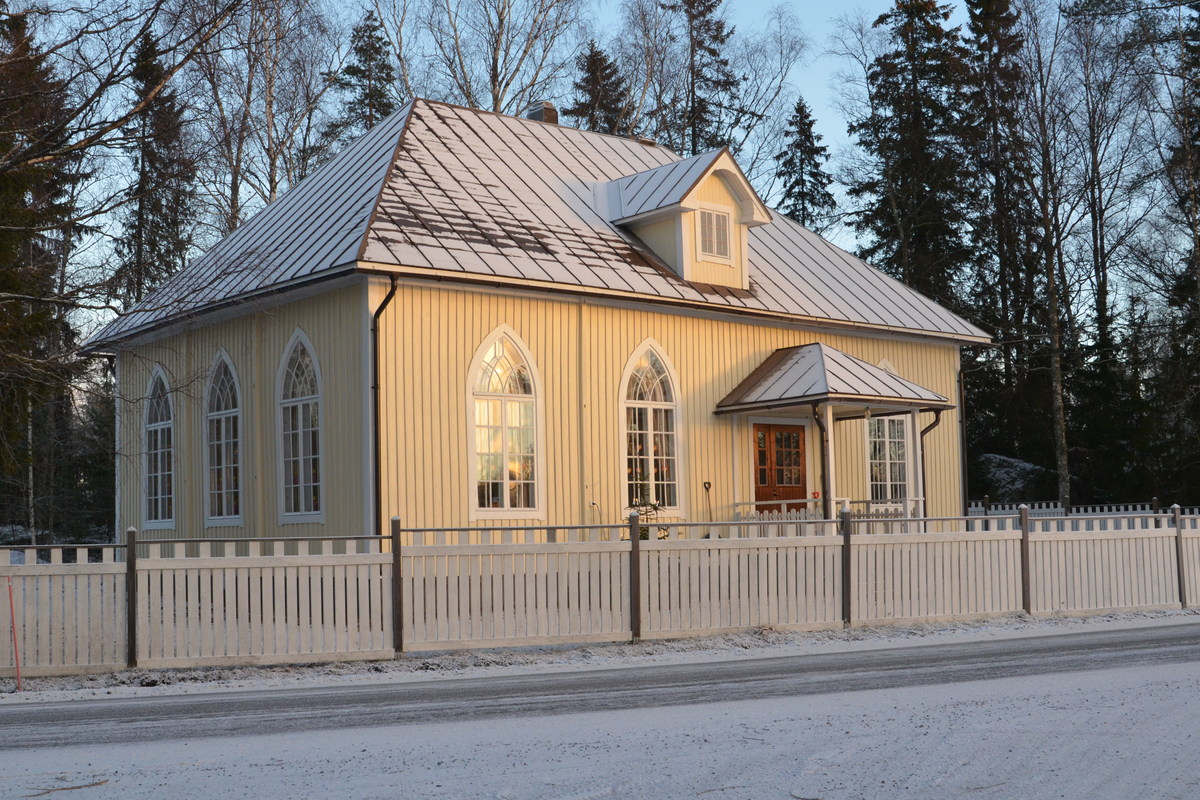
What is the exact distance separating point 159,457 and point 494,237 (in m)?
7.54

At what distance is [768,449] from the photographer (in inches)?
814

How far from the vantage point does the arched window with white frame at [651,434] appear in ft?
61.9

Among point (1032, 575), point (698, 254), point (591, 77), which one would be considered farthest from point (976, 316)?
point (1032, 575)

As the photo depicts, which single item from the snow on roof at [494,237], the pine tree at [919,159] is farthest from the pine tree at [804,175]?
the snow on roof at [494,237]

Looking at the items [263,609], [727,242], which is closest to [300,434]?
[263,609]

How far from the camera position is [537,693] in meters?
10.4

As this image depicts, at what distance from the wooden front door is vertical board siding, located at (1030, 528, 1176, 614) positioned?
182 inches

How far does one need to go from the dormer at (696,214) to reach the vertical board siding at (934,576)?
613 centimetres

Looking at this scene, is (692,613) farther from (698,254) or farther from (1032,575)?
(698,254)

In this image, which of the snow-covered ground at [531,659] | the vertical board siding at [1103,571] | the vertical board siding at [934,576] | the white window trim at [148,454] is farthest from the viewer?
the white window trim at [148,454]

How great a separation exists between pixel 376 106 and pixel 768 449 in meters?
21.9

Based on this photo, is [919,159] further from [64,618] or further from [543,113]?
[64,618]

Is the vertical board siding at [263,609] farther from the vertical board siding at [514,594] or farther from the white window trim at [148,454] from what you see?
the white window trim at [148,454]

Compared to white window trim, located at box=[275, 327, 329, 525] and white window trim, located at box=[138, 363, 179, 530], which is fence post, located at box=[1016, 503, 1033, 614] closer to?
white window trim, located at box=[275, 327, 329, 525]
